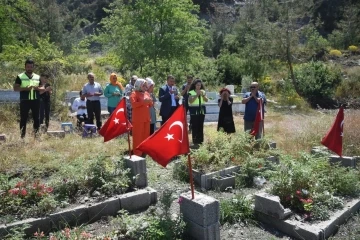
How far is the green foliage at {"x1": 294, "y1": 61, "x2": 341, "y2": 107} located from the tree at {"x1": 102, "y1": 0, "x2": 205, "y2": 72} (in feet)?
21.1

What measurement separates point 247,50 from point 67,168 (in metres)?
18.4

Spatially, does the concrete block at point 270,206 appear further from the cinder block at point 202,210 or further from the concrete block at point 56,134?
the concrete block at point 56,134

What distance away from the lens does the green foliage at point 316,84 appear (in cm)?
1920

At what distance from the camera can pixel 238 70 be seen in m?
22.4

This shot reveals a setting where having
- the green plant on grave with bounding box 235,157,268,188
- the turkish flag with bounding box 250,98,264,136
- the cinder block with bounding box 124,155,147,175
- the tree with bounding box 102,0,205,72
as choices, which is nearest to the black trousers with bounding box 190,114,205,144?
the turkish flag with bounding box 250,98,264,136

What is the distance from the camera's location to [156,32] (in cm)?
1689

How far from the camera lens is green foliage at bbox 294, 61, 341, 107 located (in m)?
19.2

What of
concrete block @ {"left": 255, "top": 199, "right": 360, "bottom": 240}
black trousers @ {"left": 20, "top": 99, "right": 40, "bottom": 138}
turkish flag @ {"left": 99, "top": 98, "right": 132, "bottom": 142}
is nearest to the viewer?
concrete block @ {"left": 255, "top": 199, "right": 360, "bottom": 240}

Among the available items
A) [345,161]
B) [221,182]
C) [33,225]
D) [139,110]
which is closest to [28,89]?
[139,110]

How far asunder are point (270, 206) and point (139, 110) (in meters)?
3.29

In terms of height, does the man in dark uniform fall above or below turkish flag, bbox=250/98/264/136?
above

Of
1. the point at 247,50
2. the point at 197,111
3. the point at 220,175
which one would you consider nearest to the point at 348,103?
the point at 247,50

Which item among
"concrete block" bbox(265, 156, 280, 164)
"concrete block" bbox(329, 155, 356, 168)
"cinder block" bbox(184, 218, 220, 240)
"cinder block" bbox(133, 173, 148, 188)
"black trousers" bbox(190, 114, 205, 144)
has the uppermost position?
"black trousers" bbox(190, 114, 205, 144)

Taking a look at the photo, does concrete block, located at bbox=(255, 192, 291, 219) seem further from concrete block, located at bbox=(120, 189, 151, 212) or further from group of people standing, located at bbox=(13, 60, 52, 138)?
group of people standing, located at bbox=(13, 60, 52, 138)
